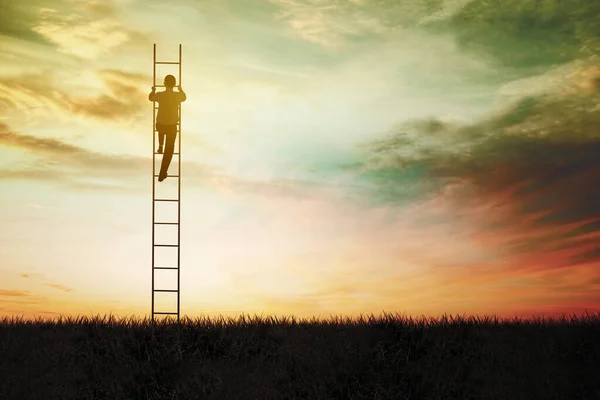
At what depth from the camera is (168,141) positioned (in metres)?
16.8

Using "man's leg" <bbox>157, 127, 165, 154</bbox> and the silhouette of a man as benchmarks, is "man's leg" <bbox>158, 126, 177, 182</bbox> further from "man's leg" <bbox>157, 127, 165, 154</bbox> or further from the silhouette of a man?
"man's leg" <bbox>157, 127, 165, 154</bbox>

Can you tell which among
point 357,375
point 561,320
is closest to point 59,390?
point 357,375

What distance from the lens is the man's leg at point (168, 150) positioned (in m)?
16.7

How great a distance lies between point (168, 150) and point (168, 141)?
0.23 meters

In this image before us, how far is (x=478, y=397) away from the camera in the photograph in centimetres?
1146

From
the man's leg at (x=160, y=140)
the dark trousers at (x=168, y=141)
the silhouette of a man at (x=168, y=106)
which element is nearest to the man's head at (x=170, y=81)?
the silhouette of a man at (x=168, y=106)

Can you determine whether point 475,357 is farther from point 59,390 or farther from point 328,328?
point 59,390

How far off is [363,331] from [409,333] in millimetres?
1081

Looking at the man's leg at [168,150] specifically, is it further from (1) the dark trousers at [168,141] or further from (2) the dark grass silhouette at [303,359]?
(2) the dark grass silhouette at [303,359]

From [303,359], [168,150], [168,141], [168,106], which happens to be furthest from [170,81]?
[303,359]

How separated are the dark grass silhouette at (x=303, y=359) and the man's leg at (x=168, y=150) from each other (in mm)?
3942

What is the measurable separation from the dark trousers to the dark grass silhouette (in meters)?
4.07

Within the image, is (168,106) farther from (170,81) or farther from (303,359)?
(303,359)

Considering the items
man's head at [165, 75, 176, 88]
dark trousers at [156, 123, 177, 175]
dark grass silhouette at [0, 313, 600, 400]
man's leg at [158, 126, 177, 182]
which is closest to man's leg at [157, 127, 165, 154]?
dark trousers at [156, 123, 177, 175]
